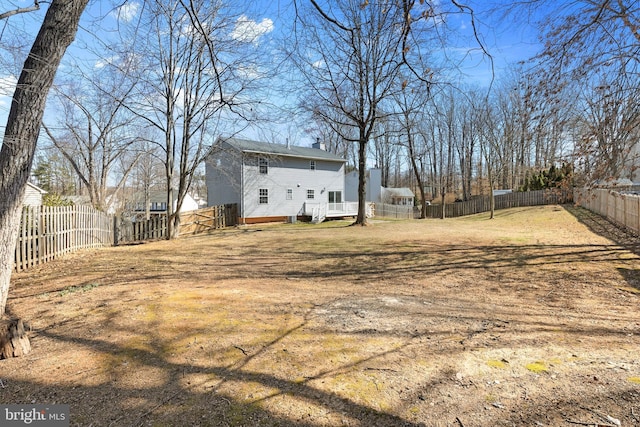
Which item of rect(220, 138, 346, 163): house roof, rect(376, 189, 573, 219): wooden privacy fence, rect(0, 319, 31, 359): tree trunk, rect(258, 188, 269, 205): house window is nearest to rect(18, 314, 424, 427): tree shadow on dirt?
rect(0, 319, 31, 359): tree trunk

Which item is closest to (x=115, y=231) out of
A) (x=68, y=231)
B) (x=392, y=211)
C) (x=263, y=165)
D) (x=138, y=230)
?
(x=138, y=230)

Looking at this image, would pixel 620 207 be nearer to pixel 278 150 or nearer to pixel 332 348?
pixel 332 348

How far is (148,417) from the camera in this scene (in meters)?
2.11

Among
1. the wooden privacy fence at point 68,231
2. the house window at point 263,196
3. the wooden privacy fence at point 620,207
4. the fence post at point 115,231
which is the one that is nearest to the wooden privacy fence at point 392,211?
the house window at point 263,196

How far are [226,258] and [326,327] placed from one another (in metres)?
6.14

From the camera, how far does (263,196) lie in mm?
25531

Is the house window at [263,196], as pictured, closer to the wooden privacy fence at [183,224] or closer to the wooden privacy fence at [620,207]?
the wooden privacy fence at [183,224]

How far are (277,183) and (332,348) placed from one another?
23571 millimetres

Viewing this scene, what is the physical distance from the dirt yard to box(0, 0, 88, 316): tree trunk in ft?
4.18

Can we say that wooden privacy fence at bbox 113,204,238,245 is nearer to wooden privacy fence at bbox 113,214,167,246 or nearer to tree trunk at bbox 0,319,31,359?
wooden privacy fence at bbox 113,214,167,246

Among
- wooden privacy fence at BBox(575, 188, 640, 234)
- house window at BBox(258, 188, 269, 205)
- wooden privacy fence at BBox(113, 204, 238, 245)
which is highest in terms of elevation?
house window at BBox(258, 188, 269, 205)

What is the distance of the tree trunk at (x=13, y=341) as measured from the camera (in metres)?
2.99

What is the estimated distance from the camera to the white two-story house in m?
24.6

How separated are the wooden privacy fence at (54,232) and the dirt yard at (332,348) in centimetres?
121
